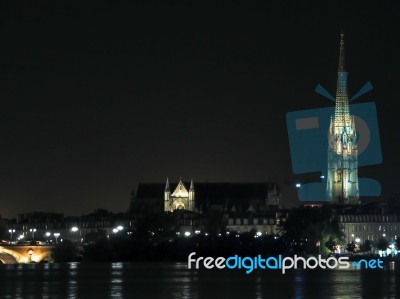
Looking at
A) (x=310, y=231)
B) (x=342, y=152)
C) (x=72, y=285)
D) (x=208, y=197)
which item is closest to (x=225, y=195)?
(x=208, y=197)

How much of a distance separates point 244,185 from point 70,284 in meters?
129

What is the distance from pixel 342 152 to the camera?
605 feet

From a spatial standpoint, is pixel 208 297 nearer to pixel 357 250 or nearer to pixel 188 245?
pixel 188 245

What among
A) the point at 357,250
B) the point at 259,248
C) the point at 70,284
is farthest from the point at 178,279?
the point at 357,250

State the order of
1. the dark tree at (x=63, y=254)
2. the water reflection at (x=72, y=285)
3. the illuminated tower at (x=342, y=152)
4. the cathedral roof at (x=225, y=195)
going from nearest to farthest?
the water reflection at (x=72, y=285), the dark tree at (x=63, y=254), the illuminated tower at (x=342, y=152), the cathedral roof at (x=225, y=195)

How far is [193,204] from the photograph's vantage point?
633 ft

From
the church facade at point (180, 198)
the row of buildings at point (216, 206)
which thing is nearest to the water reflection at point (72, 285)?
the row of buildings at point (216, 206)

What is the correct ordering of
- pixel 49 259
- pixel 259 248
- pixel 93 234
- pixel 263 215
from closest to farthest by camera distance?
pixel 259 248 → pixel 49 259 → pixel 93 234 → pixel 263 215

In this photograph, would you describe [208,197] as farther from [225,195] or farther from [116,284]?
[116,284]

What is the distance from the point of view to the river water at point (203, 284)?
58.9 metres

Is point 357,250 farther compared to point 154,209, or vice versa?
point 154,209

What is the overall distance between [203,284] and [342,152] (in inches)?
4687

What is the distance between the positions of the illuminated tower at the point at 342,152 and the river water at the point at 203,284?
10021 cm

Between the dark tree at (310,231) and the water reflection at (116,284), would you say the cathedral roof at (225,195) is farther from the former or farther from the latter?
the water reflection at (116,284)
